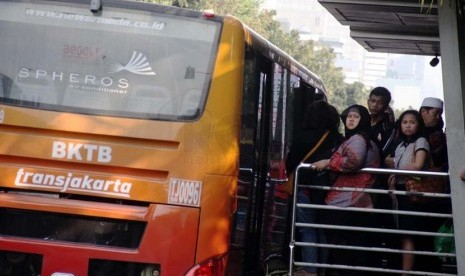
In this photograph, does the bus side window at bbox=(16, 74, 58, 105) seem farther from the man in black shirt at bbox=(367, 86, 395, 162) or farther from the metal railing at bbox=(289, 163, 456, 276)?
the man in black shirt at bbox=(367, 86, 395, 162)

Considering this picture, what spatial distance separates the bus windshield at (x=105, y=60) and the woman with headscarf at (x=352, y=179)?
1.74m

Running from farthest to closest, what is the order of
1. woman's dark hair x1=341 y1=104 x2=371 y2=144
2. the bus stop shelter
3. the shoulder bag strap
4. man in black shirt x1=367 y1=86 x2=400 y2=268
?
the shoulder bag strap < man in black shirt x1=367 y1=86 x2=400 y2=268 < woman's dark hair x1=341 y1=104 x2=371 y2=144 < the bus stop shelter

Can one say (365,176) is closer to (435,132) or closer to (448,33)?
(435,132)

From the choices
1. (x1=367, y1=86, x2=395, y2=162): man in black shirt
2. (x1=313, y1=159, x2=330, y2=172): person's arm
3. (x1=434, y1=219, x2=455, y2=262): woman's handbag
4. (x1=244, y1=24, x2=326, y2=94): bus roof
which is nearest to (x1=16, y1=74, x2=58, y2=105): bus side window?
(x1=244, y1=24, x2=326, y2=94): bus roof

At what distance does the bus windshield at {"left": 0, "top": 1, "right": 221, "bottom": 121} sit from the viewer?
814cm

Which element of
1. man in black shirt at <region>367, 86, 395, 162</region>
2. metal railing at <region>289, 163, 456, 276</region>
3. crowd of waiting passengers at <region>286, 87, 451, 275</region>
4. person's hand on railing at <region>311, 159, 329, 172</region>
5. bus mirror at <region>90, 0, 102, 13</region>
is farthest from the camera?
man in black shirt at <region>367, 86, 395, 162</region>

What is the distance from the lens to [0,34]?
8.32m

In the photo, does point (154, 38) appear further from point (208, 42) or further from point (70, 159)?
point (70, 159)

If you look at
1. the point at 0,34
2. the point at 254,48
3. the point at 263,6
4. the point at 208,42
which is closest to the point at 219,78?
the point at 208,42

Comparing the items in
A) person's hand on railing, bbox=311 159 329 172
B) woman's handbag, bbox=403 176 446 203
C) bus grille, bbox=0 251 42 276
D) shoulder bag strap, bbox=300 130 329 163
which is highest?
shoulder bag strap, bbox=300 130 329 163

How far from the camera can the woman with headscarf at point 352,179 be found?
9219 mm

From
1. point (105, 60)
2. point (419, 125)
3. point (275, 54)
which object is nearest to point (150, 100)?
point (105, 60)

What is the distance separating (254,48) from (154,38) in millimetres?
1135

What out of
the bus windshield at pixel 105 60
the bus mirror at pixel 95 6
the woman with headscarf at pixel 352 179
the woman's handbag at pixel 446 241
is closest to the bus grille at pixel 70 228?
the bus windshield at pixel 105 60
